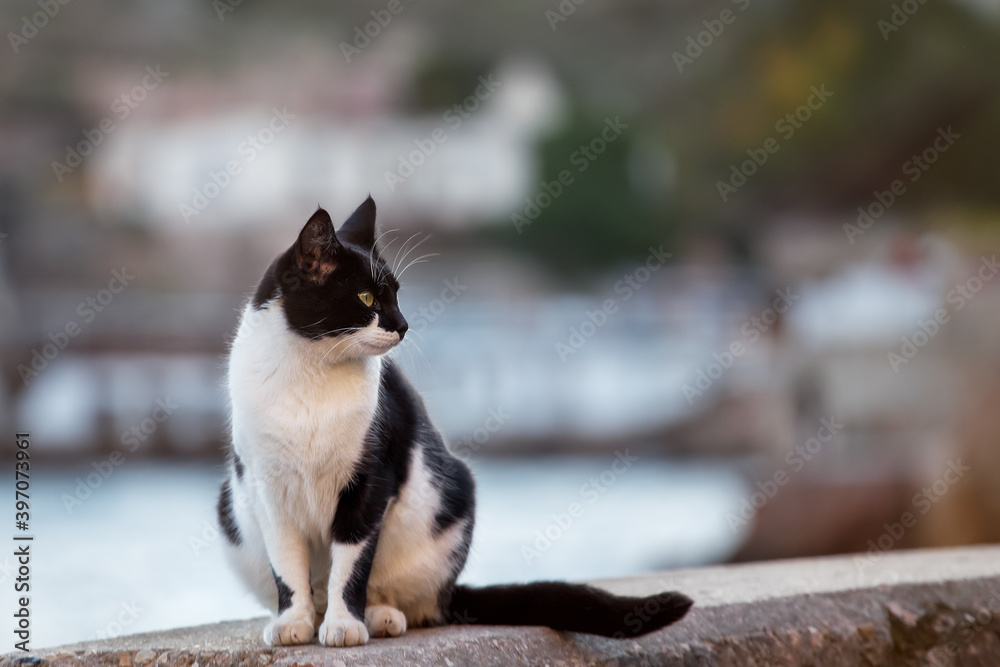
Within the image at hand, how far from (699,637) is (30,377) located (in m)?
7.74

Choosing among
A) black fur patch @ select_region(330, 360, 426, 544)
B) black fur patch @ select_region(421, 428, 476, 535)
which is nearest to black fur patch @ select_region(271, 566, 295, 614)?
black fur patch @ select_region(330, 360, 426, 544)

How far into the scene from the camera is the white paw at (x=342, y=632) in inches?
61.7

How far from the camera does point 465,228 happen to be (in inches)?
378

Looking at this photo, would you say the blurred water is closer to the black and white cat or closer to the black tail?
the black tail

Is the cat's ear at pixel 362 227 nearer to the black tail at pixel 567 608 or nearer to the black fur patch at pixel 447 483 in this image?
the black fur patch at pixel 447 483

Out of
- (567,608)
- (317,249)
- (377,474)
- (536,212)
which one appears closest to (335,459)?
(377,474)

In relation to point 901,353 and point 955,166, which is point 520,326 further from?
point 955,166

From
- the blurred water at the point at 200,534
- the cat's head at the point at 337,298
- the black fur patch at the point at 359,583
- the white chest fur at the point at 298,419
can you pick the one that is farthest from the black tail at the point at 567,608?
the blurred water at the point at 200,534

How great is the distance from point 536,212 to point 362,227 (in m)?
8.06

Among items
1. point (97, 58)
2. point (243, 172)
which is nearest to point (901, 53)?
point (243, 172)

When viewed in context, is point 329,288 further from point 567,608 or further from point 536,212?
point 536,212

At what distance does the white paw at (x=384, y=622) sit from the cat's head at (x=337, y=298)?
0.45 m

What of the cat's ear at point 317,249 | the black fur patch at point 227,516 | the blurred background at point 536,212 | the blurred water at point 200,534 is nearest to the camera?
the cat's ear at point 317,249

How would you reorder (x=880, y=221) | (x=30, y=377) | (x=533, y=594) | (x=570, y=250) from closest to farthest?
(x=533, y=594) → (x=30, y=377) → (x=570, y=250) → (x=880, y=221)
